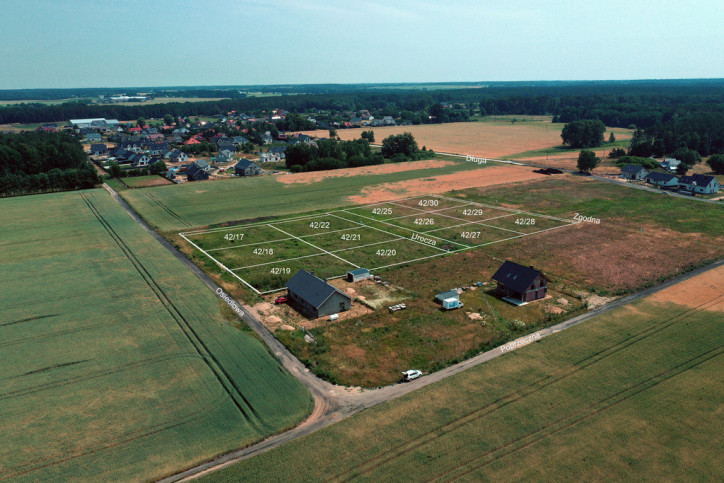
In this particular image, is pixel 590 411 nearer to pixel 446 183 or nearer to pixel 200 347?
pixel 200 347

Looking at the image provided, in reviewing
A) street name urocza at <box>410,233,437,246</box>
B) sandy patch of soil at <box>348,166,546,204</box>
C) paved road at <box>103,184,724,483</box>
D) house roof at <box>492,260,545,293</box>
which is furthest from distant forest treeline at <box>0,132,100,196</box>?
house roof at <box>492,260,545,293</box>

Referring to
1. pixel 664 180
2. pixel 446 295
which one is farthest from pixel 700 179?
pixel 446 295

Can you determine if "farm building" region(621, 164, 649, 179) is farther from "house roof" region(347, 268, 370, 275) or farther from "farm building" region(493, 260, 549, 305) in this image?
"house roof" region(347, 268, 370, 275)

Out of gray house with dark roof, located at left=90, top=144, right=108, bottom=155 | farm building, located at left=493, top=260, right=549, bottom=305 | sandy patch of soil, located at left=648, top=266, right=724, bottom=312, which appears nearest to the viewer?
sandy patch of soil, located at left=648, top=266, right=724, bottom=312

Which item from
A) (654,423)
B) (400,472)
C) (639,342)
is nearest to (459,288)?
(639,342)

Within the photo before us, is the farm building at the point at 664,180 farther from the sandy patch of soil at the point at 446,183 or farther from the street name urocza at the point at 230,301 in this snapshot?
the street name urocza at the point at 230,301

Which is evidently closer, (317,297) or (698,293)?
(317,297)

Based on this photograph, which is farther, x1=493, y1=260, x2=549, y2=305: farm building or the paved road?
x1=493, y1=260, x2=549, y2=305: farm building
